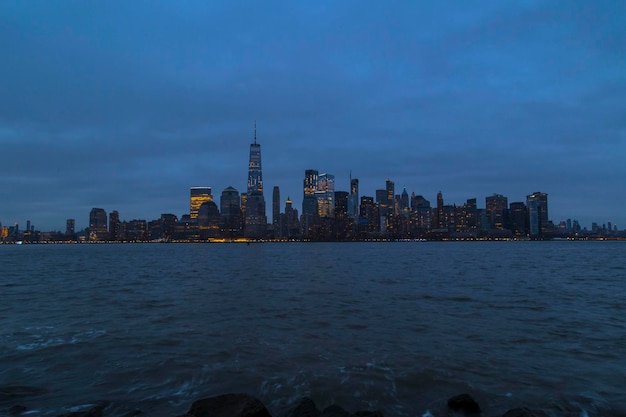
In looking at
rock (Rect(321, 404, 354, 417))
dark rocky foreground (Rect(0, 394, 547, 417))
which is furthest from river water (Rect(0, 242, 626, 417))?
rock (Rect(321, 404, 354, 417))

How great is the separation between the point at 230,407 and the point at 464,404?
6.71 metres

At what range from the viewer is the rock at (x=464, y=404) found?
38.6ft

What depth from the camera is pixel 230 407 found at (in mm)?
10805

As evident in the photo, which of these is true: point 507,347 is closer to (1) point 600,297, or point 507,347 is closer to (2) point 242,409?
(2) point 242,409

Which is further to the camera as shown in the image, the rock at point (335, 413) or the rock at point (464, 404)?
the rock at point (464, 404)

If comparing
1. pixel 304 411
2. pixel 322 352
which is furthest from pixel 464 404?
pixel 322 352

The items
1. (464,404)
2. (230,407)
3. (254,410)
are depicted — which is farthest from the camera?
(464,404)

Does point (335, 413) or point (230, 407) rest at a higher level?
point (230, 407)

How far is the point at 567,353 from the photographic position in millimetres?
17578

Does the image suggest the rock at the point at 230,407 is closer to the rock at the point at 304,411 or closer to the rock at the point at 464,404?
the rock at the point at 304,411

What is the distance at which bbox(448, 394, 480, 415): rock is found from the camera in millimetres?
11758

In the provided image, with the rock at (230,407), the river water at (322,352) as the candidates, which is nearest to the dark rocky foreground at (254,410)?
the rock at (230,407)

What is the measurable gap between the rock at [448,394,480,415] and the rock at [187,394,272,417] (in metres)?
5.42

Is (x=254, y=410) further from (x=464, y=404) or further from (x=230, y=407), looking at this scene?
(x=464, y=404)
